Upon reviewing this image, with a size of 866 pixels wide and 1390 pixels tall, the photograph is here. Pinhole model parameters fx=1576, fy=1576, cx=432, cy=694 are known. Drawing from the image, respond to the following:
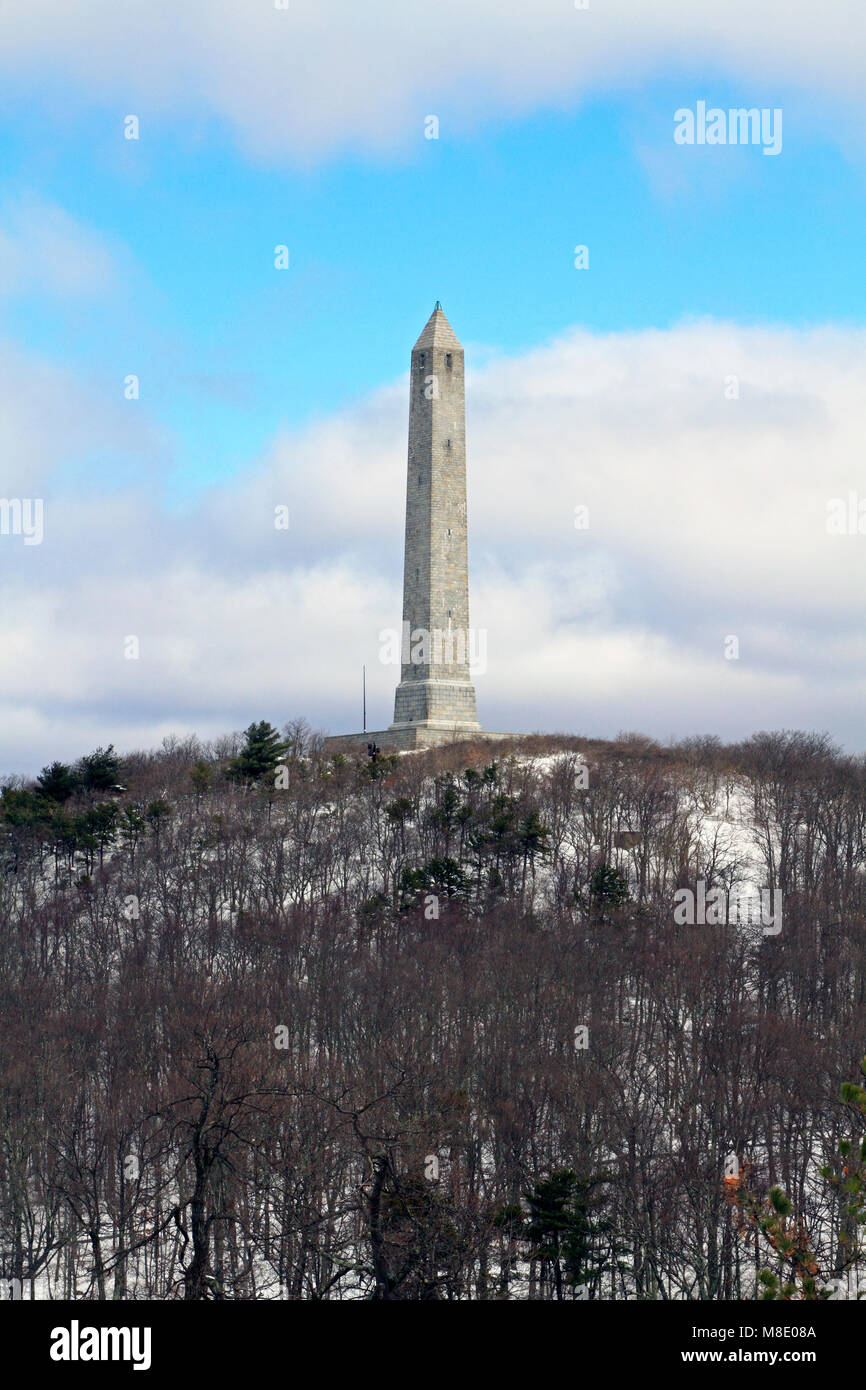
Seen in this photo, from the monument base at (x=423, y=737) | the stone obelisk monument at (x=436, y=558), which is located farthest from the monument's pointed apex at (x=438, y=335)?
the monument base at (x=423, y=737)

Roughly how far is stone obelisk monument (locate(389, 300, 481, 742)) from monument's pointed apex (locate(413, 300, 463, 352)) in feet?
0.17

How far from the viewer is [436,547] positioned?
60938 mm

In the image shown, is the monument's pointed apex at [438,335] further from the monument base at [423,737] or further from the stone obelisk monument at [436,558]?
the monument base at [423,737]

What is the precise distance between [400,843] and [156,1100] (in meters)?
22.5

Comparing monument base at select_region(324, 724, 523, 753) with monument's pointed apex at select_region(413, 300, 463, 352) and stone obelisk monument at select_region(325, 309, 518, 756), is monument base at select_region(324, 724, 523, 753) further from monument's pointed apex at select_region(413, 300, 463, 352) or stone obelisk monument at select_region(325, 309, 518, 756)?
monument's pointed apex at select_region(413, 300, 463, 352)

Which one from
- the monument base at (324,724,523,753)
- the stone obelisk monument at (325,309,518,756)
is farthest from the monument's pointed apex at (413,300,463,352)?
the monument base at (324,724,523,753)

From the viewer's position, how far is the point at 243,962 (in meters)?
49.8

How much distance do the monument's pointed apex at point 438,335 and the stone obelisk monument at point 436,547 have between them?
0.05 m

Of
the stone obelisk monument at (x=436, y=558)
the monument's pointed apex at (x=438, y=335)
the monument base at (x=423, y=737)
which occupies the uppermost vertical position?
the monument's pointed apex at (x=438, y=335)

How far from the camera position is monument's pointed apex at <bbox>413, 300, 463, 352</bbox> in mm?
62172

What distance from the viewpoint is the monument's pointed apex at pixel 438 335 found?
204 ft
